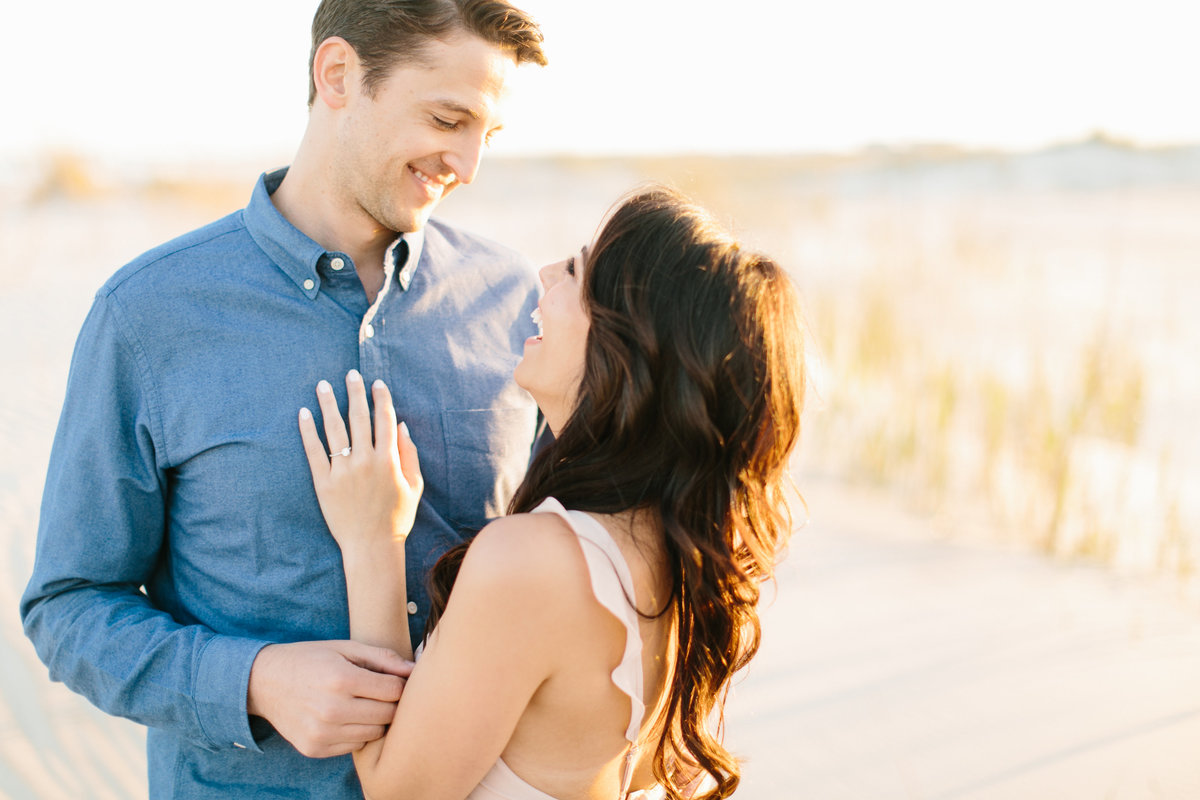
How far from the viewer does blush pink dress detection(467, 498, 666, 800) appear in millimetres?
1591

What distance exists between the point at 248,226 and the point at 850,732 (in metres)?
2.94

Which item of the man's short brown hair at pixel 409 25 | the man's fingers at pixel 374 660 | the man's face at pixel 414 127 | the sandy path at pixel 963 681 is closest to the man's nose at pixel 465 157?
the man's face at pixel 414 127

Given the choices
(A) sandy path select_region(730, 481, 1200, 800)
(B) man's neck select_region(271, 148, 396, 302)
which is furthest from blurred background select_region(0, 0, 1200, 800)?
(B) man's neck select_region(271, 148, 396, 302)

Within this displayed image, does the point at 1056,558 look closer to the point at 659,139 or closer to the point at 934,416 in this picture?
the point at 934,416

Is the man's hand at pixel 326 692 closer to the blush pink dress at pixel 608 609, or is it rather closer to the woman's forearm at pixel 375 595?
the woman's forearm at pixel 375 595

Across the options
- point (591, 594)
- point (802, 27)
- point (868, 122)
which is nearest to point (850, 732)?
point (591, 594)

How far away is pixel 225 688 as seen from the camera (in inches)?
69.0

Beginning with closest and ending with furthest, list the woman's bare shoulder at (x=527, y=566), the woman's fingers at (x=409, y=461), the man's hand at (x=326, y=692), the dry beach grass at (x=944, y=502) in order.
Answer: the woman's bare shoulder at (x=527, y=566), the man's hand at (x=326, y=692), the woman's fingers at (x=409, y=461), the dry beach grass at (x=944, y=502)

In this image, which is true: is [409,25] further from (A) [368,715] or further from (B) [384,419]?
(A) [368,715]

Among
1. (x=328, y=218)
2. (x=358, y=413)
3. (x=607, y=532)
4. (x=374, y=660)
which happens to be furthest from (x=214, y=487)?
(x=607, y=532)

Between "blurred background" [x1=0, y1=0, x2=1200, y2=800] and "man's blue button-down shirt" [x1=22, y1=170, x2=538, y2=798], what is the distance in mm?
702

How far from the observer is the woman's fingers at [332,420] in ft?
6.10

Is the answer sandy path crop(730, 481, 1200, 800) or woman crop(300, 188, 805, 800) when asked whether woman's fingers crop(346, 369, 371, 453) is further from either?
sandy path crop(730, 481, 1200, 800)

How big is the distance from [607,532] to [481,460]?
549 millimetres
